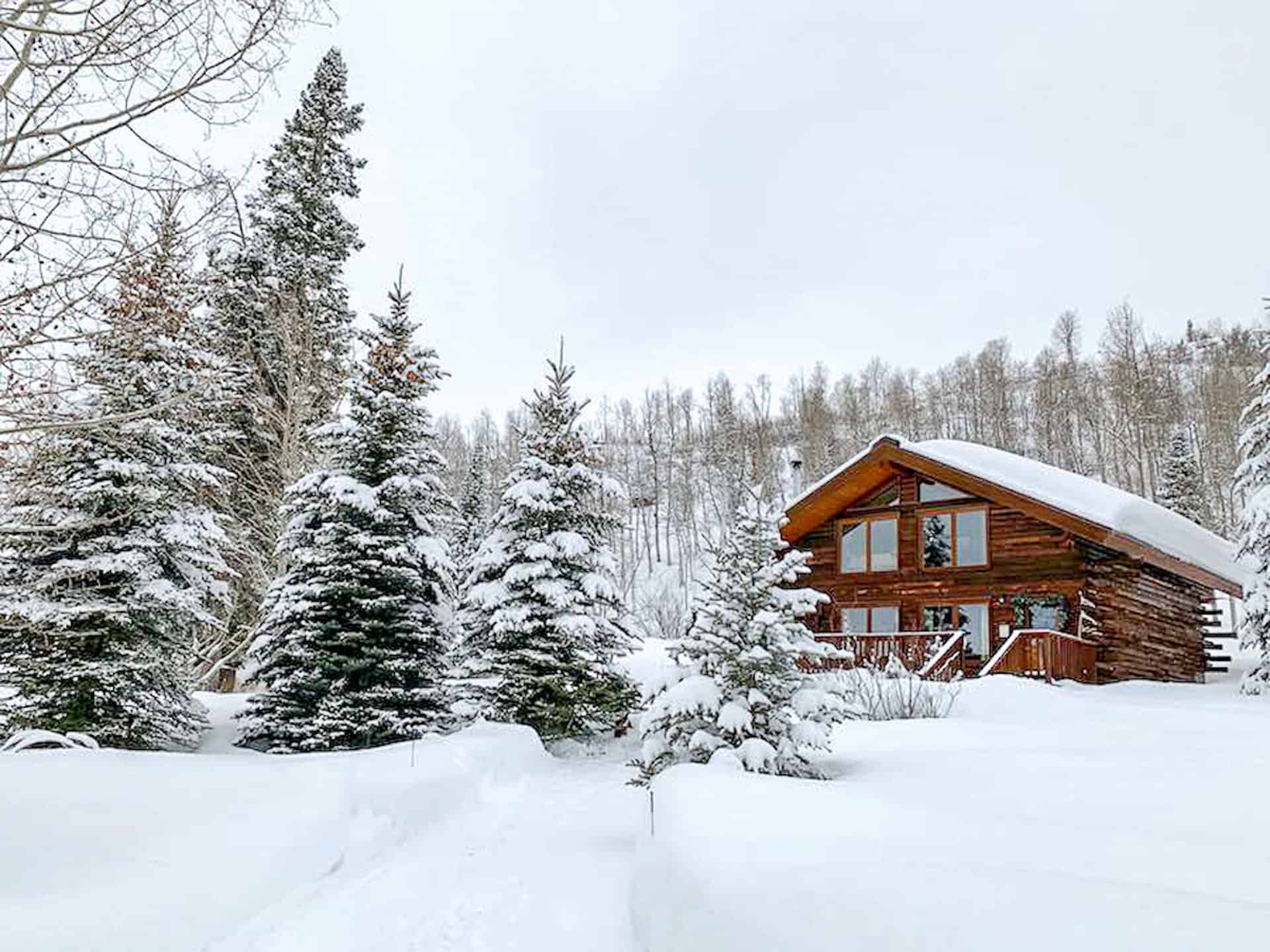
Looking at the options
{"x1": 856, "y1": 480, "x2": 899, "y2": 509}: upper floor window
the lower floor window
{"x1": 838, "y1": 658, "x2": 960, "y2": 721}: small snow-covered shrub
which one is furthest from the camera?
{"x1": 856, "y1": 480, "x2": 899, "y2": 509}: upper floor window

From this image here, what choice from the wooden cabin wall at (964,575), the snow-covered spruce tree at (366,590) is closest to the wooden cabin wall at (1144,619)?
the wooden cabin wall at (964,575)

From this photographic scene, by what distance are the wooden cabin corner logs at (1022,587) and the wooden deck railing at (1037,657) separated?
4.94ft

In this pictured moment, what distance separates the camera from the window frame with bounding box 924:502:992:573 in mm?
16812

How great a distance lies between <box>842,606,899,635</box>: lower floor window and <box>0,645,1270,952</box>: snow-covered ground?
9.70 meters

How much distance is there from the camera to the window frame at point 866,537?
1803 centimetres

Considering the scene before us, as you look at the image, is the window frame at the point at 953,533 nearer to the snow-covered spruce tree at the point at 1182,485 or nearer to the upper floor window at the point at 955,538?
the upper floor window at the point at 955,538

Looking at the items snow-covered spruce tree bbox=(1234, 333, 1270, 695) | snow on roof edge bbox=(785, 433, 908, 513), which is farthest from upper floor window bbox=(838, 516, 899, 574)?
snow-covered spruce tree bbox=(1234, 333, 1270, 695)

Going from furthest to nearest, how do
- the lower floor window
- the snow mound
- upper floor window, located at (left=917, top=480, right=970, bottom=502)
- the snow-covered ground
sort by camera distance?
the lower floor window
upper floor window, located at (left=917, top=480, right=970, bottom=502)
the snow mound
the snow-covered ground

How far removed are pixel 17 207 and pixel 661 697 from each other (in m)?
5.65

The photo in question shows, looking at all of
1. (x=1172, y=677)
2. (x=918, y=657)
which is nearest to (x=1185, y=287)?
(x=1172, y=677)

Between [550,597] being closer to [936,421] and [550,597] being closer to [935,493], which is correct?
[935,493]

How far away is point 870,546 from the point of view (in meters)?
18.4

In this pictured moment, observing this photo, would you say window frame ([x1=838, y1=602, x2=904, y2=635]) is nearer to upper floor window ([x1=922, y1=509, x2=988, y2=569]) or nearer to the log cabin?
the log cabin

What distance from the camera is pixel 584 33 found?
384 inches
